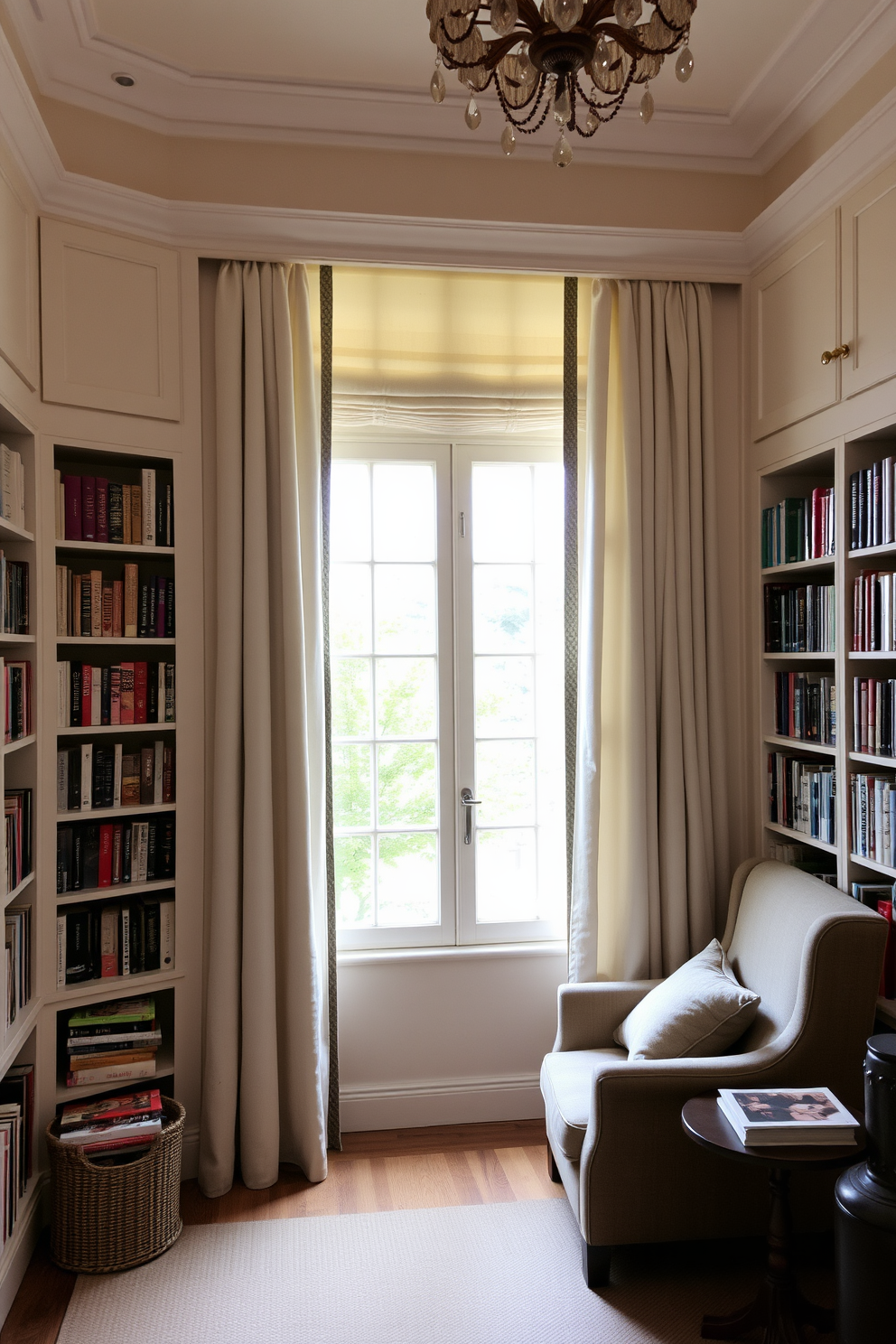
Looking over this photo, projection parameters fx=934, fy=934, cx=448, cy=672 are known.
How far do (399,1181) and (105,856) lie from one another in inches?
51.9

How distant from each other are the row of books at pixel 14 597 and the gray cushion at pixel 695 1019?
1.95m

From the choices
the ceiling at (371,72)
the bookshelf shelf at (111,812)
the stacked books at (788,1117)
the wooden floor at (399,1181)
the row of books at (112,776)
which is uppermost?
the ceiling at (371,72)

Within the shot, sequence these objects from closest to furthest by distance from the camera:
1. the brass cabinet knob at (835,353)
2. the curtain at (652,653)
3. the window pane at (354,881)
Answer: the brass cabinet knob at (835,353), the curtain at (652,653), the window pane at (354,881)

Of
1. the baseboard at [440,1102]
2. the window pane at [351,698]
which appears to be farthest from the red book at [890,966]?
the window pane at [351,698]

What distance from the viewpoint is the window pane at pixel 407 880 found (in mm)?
3266

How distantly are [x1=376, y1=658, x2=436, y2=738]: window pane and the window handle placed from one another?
24 centimetres

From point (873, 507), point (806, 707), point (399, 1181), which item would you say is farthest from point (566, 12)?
point (399, 1181)

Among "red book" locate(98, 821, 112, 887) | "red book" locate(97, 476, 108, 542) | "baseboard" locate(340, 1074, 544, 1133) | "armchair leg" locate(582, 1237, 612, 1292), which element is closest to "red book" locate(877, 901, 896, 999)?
"armchair leg" locate(582, 1237, 612, 1292)

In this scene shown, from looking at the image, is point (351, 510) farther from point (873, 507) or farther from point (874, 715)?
point (874, 715)

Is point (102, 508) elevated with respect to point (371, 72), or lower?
lower

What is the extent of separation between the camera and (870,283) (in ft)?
7.88

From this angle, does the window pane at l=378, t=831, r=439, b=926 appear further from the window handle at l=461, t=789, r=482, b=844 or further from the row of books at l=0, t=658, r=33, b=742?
the row of books at l=0, t=658, r=33, b=742

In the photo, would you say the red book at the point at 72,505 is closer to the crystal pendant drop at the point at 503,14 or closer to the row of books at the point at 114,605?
the row of books at the point at 114,605

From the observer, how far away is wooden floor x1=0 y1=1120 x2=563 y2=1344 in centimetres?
268
